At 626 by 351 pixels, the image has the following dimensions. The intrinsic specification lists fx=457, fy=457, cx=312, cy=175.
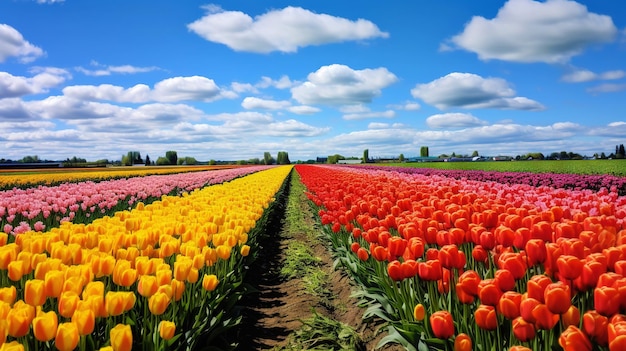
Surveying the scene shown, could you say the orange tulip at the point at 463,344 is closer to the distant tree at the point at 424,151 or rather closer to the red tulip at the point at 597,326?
the red tulip at the point at 597,326

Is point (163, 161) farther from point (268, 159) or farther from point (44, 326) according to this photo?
point (44, 326)

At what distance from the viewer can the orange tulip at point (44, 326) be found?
233 cm

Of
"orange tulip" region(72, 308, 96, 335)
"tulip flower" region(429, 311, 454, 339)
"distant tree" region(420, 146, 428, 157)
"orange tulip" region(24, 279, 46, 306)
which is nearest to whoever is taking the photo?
"orange tulip" region(72, 308, 96, 335)

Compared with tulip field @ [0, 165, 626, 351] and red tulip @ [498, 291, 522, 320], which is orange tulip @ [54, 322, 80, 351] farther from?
red tulip @ [498, 291, 522, 320]

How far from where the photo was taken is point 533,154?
395 feet

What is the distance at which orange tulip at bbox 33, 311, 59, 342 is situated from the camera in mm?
2334

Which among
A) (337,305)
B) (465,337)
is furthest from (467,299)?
(337,305)

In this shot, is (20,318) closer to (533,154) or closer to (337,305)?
(337,305)

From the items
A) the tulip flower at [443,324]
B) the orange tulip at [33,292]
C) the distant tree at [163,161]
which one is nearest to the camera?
the tulip flower at [443,324]

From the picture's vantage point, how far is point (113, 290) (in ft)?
12.5

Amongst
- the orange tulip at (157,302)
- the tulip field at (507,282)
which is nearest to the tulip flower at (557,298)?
the tulip field at (507,282)

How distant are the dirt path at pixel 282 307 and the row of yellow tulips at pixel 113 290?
0.61m

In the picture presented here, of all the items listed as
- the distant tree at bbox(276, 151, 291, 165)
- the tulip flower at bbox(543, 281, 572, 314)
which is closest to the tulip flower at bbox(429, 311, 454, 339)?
the tulip flower at bbox(543, 281, 572, 314)

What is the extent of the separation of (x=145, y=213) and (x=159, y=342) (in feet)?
11.2
